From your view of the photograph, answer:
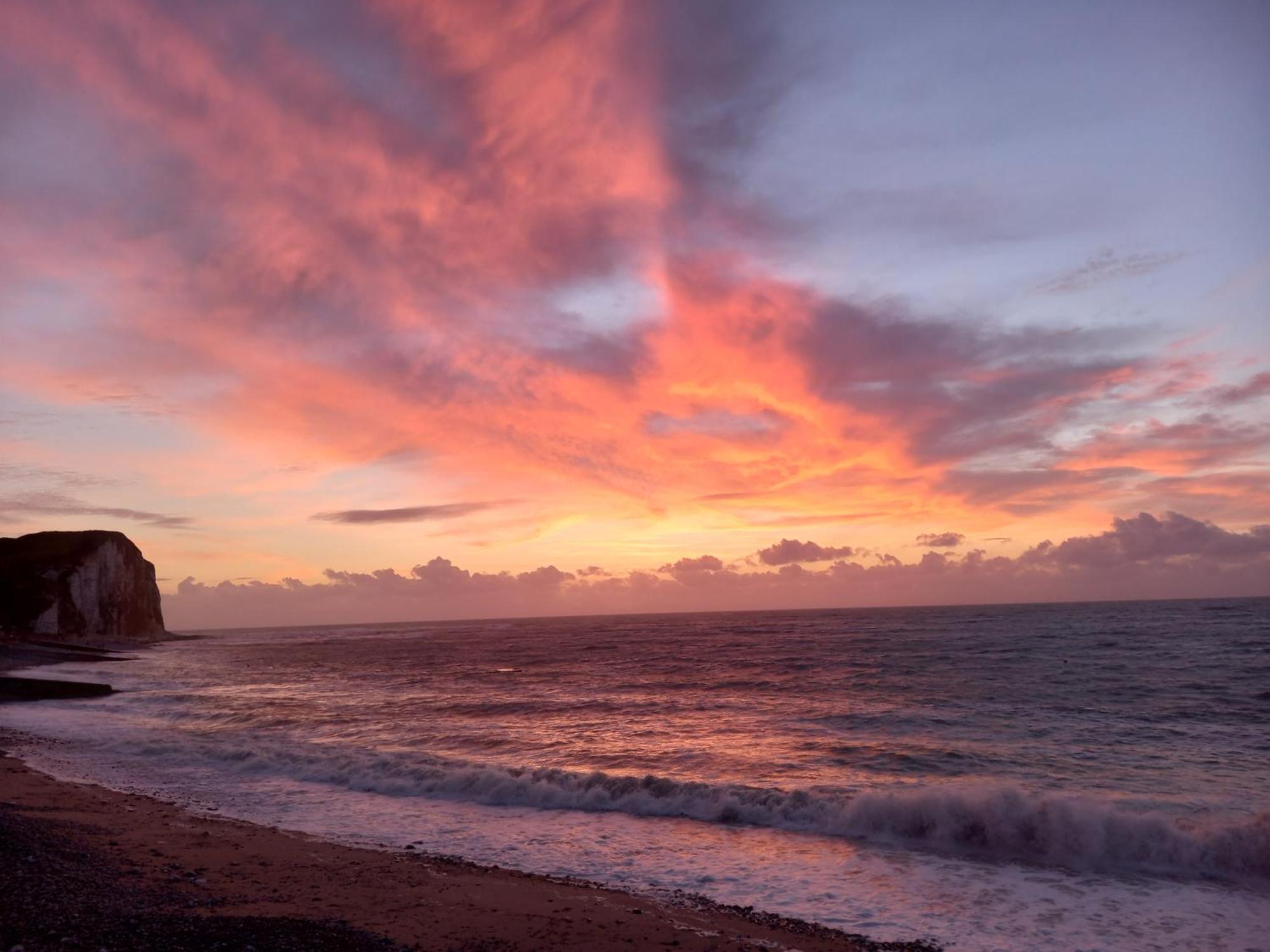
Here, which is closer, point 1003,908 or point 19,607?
point 1003,908

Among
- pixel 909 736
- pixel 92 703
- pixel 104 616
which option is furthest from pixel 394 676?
pixel 104 616

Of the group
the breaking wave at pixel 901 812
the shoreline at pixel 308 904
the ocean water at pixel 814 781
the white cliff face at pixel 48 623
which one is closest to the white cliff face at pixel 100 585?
the white cliff face at pixel 48 623

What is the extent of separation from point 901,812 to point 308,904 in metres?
12.1

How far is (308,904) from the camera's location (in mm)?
10234

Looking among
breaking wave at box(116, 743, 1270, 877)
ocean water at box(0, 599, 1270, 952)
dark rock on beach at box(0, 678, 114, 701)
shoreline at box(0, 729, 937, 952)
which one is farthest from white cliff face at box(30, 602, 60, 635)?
shoreline at box(0, 729, 937, 952)

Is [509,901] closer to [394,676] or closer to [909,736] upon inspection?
[909,736]

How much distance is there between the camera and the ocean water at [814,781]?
473 inches

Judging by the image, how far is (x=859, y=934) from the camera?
10156 mm

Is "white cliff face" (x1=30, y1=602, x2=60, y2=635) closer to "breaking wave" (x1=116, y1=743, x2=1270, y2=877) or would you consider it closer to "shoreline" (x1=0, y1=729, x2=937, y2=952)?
"breaking wave" (x1=116, y1=743, x2=1270, y2=877)

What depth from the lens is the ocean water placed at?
12.0 meters

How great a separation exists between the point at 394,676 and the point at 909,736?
1556 inches

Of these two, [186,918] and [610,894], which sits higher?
[186,918]

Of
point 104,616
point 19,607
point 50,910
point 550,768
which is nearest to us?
point 50,910

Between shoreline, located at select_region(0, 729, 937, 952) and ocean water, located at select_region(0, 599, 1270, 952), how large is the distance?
119 cm
